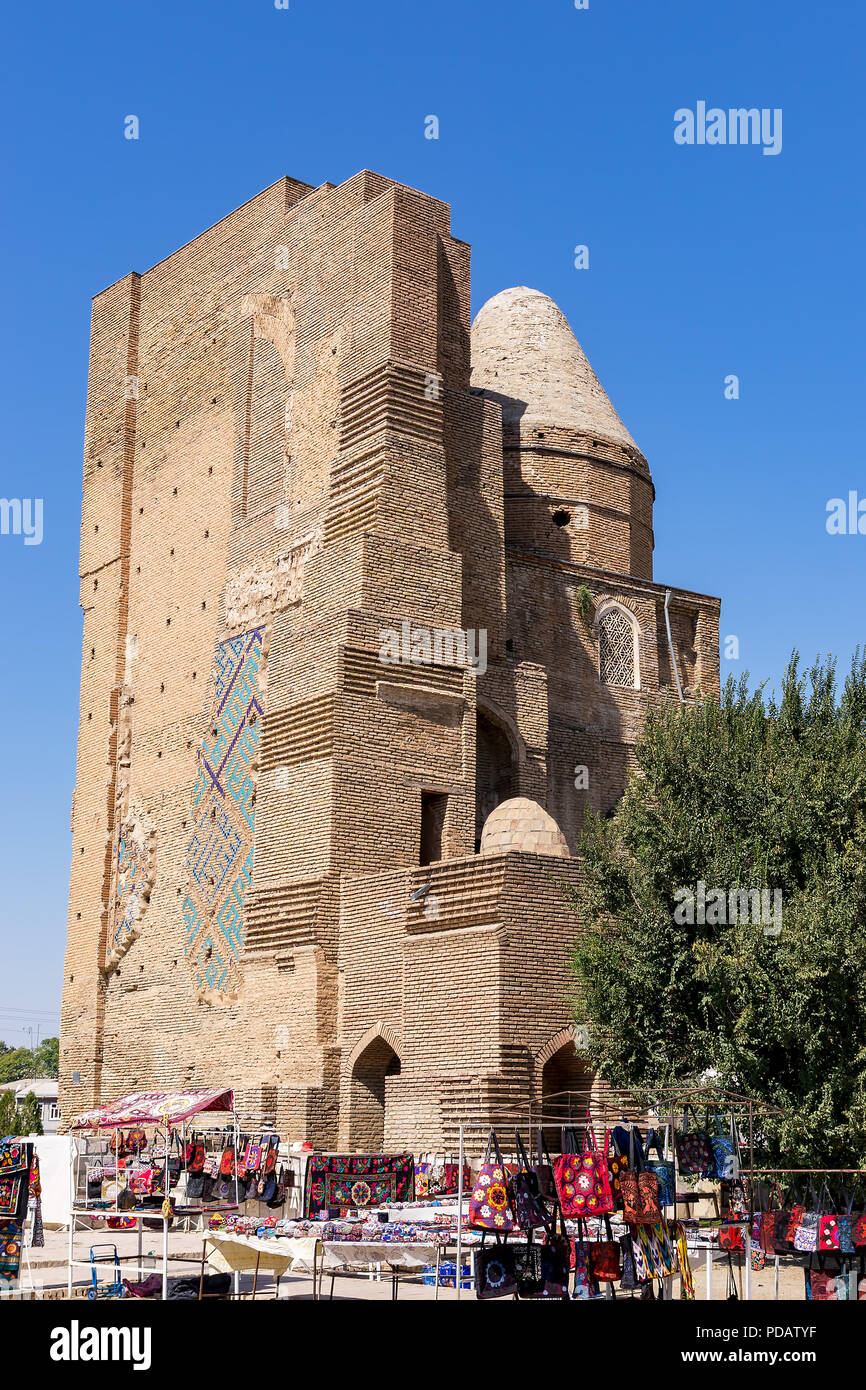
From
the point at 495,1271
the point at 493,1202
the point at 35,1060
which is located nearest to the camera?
the point at 495,1271

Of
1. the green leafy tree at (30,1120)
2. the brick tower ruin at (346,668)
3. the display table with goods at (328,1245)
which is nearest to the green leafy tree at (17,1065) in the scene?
the green leafy tree at (30,1120)

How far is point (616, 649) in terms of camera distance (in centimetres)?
2547

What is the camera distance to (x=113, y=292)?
1142 inches

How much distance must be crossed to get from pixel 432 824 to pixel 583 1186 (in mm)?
10543

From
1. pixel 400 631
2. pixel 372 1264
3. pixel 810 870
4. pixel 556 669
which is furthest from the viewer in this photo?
pixel 556 669

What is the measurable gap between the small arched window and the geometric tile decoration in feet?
18.7

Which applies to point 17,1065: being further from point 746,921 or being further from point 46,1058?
point 746,921

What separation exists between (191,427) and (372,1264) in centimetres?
1727

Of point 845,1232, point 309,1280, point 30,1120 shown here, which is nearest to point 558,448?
point 309,1280

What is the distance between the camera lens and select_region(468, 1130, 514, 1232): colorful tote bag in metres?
10.9

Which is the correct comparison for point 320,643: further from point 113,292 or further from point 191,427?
point 113,292

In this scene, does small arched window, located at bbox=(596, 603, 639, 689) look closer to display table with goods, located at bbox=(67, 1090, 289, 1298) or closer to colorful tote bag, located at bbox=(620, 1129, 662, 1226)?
display table with goods, located at bbox=(67, 1090, 289, 1298)

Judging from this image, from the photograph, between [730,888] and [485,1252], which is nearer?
[485,1252]
